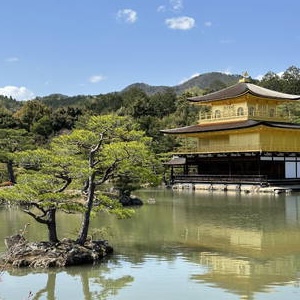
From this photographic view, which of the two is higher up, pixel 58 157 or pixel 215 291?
pixel 58 157

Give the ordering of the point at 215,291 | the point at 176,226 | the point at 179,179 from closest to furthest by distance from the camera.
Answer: the point at 215,291
the point at 176,226
the point at 179,179

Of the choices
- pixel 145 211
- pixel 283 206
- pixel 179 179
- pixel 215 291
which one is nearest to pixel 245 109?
pixel 179 179

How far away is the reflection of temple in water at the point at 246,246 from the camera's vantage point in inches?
368

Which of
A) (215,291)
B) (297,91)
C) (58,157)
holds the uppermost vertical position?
(297,91)

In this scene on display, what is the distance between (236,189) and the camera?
34094 millimetres

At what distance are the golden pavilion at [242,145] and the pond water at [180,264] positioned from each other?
57.2ft

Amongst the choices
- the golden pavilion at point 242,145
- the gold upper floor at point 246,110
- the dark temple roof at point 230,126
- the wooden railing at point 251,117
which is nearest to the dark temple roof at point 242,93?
the golden pavilion at point 242,145

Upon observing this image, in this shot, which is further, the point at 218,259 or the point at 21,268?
the point at 218,259

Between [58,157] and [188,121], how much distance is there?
158 feet

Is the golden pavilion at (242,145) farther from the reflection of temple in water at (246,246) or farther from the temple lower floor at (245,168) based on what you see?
the reflection of temple in water at (246,246)

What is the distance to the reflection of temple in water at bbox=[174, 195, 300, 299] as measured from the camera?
936 centimetres

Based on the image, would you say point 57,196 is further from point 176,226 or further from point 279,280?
point 176,226

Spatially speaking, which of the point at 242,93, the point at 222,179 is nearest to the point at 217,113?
the point at 242,93

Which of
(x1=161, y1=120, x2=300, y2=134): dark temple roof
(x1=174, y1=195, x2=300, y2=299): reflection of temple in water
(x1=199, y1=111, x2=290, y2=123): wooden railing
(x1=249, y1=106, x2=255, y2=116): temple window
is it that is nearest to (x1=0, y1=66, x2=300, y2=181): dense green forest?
(x1=161, y1=120, x2=300, y2=134): dark temple roof
